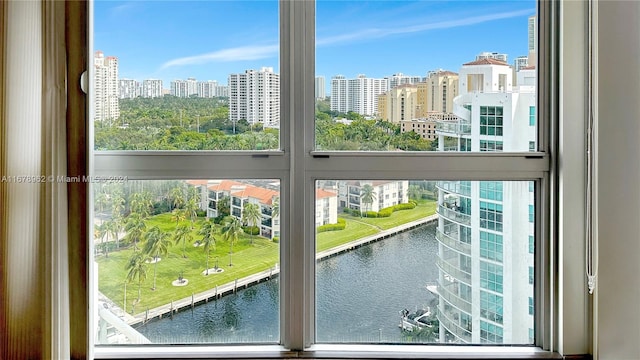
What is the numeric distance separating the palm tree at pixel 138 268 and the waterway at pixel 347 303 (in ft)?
0.55

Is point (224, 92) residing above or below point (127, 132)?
above

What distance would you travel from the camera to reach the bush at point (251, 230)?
1626mm

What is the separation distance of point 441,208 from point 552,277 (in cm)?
44

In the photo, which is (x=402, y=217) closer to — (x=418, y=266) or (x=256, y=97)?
(x=418, y=266)

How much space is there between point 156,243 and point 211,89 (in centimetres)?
58

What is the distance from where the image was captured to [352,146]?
1614mm

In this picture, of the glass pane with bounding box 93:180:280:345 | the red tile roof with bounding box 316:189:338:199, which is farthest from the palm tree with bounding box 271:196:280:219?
the red tile roof with bounding box 316:189:338:199

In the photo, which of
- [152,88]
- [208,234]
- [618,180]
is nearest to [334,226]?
[208,234]

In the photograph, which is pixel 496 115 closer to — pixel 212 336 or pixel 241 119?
pixel 241 119

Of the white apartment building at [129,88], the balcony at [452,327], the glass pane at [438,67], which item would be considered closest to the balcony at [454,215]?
the glass pane at [438,67]

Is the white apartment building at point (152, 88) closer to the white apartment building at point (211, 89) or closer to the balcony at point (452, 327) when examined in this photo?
the white apartment building at point (211, 89)

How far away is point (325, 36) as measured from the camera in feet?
5.26

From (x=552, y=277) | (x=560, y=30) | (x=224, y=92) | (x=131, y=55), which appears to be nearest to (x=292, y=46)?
(x=224, y=92)

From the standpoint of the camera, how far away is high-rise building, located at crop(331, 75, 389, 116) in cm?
161
